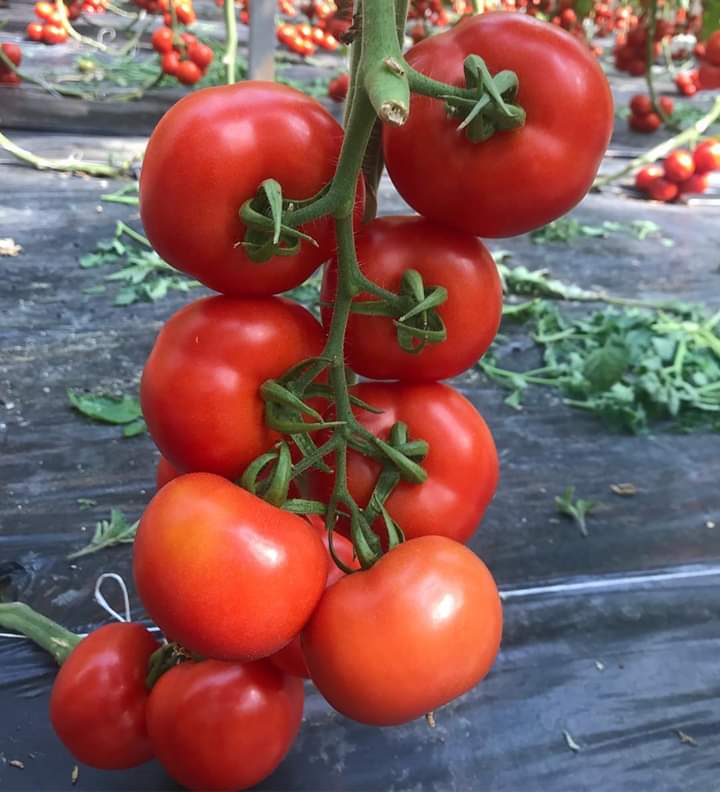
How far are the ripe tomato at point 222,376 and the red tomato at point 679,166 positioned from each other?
2676 millimetres

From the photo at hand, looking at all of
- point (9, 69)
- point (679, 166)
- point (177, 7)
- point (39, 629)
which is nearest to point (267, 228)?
point (39, 629)

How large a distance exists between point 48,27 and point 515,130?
16.9 ft

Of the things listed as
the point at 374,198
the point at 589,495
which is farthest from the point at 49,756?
the point at 589,495

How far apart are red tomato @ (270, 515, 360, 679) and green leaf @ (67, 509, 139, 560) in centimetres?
49

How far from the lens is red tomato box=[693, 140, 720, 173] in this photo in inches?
112

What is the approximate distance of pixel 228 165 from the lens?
0.44 meters

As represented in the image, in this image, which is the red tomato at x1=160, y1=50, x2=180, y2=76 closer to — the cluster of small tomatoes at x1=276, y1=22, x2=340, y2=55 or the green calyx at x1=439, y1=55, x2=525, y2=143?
the cluster of small tomatoes at x1=276, y1=22, x2=340, y2=55

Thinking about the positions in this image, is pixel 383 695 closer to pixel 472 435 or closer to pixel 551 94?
pixel 472 435

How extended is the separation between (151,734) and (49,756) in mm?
163

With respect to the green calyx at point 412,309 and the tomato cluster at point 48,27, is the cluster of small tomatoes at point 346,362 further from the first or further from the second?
the tomato cluster at point 48,27

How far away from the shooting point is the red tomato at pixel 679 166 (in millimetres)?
2797

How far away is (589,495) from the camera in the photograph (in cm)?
130

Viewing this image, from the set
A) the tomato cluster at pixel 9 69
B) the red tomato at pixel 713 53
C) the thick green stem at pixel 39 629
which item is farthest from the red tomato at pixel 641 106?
the thick green stem at pixel 39 629

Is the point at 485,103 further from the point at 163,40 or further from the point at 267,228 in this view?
the point at 163,40
